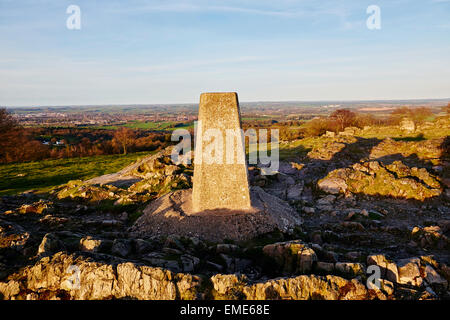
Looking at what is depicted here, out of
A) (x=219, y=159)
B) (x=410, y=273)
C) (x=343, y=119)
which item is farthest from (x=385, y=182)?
(x=343, y=119)

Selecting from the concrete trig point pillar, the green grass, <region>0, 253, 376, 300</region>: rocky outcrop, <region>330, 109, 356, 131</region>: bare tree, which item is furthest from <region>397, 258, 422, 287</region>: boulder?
<region>330, 109, 356, 131</region>: bare tree

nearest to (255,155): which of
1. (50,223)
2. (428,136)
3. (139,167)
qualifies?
(139,167)

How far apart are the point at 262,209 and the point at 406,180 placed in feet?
34.6

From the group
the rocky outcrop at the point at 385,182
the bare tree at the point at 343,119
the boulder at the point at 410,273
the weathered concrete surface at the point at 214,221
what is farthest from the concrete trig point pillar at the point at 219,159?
the bare tree at the point at 343,119

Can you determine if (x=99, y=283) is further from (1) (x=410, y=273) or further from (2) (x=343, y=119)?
(2) (x=343, y=119)

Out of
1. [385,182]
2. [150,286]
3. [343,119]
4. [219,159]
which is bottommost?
[150,286]

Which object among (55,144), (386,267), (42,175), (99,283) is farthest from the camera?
(55,144)

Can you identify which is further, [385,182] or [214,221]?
[385,182]

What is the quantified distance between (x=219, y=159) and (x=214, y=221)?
2.77 meters

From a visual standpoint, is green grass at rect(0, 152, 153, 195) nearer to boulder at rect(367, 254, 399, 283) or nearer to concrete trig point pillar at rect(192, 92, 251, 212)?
concrete trig point pillar at rect(192, 92, 251, 212)

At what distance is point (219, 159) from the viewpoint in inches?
470

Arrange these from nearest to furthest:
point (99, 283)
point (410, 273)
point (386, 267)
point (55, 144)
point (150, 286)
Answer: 1. point (150, 286)
2. point (99, 283)
3. point (410, 273)
4. point (386, 267)
5. point (55, 144)

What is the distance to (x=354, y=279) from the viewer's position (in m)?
6.89
